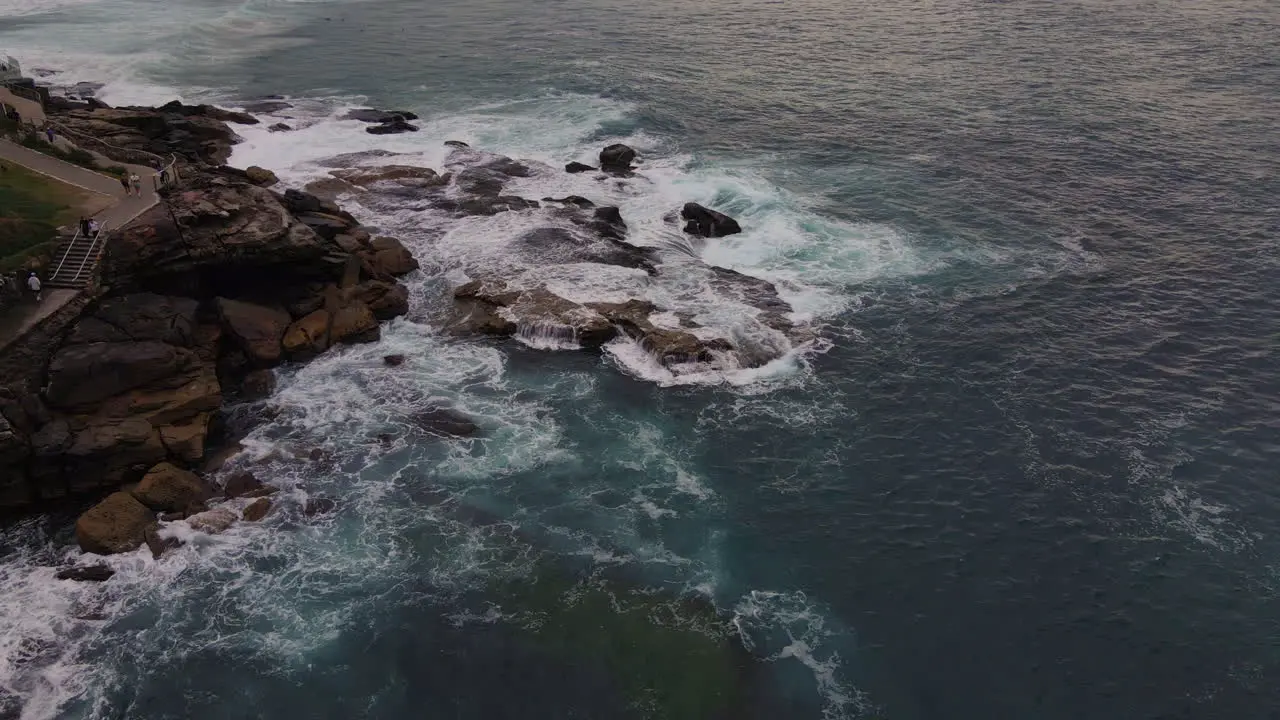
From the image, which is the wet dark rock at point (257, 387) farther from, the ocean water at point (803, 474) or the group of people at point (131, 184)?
the group of people at point (131, 184)

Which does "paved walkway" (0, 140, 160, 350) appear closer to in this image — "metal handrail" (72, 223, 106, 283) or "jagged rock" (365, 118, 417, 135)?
"metal handrail" (72, 223, 106, 283)

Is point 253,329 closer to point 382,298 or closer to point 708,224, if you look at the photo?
point 382,298

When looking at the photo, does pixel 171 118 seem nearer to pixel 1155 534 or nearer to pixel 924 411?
pixel 924 411

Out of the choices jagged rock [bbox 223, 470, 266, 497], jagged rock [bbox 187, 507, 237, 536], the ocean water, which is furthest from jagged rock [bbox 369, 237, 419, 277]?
jagged rock [bbox 187, 507, 237, 536]

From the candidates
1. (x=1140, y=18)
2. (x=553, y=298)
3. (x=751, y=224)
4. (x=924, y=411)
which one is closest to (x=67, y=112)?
(x=553, y=298)

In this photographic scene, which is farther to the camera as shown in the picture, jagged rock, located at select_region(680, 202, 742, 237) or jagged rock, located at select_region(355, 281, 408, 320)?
jagged rock, located at select_region(680, 202, 742, 237)

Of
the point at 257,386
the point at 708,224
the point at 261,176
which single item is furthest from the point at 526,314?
the point at 261,176
